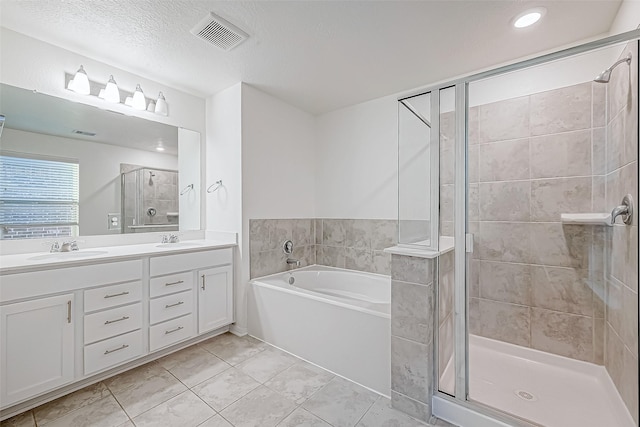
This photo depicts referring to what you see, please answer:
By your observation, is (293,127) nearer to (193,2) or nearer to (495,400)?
(193,2)

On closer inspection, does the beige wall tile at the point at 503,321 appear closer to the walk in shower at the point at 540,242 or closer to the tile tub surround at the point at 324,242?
the walk in shower at the point at 540,242

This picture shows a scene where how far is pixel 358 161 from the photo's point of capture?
3.08 meters

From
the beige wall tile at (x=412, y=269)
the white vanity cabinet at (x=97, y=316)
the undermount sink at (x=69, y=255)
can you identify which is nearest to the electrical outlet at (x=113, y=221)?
the undermount sink at (x=69, y=255)

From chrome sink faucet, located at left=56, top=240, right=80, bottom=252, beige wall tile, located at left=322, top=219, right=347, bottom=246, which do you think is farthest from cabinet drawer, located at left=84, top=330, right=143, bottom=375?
beige wall tile, located at left=322, top=219, right=347, bottom=246

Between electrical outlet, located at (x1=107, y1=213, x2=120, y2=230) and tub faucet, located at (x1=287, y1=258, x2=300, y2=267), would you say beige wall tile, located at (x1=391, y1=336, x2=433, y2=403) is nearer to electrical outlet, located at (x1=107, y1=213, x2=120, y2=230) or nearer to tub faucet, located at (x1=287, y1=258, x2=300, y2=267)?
tub faucet, located at (x1=287, y1=258, x2=300, y2=267)

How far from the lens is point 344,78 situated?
2.48 metres

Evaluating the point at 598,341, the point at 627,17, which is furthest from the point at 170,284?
the point at 627,17

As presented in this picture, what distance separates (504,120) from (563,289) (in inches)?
52.0

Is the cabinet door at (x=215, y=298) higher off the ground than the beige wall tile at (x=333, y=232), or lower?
lower

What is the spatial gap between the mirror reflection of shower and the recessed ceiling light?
3003 mm

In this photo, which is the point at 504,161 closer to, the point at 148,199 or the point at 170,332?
the point at 170,332

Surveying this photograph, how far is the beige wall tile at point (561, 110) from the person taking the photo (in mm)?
1881

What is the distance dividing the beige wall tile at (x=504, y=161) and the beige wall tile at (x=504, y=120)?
0.06m

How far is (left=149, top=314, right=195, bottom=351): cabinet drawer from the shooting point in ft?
6.84
